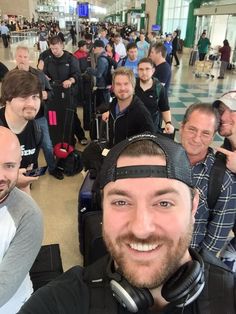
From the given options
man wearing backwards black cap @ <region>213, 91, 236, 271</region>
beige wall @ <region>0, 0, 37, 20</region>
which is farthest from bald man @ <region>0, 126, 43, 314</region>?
beige wall @ <region>0, 0, 37, 20</region>

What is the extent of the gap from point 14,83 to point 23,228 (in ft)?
4.98

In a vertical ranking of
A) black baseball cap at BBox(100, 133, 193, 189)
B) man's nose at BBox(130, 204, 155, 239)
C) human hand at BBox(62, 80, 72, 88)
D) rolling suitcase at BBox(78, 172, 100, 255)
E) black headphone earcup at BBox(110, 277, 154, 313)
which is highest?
black baseball cap at BBox(100, 133, 193, 189)

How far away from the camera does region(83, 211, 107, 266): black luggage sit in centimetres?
243

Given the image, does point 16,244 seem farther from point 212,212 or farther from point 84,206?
point 84,206

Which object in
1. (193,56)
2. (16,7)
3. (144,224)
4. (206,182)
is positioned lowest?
(193,56)

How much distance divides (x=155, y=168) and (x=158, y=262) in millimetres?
299

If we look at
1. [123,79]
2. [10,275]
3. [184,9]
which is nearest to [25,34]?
[184,9]

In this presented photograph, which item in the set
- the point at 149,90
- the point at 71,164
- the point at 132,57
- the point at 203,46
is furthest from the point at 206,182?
the point at 203,46

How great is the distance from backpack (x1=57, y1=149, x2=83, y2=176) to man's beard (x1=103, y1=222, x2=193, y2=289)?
3.50m

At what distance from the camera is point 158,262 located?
3.09 feet

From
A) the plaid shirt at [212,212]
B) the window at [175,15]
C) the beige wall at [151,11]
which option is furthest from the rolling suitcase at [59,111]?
the beige wall at [151,11]

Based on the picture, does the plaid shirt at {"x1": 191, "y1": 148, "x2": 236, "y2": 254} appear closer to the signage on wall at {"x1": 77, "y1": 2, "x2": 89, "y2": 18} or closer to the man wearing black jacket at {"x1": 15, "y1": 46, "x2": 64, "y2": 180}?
the man wearing black jacket at {"x1": 15, "y1": 46, "x2": 64, "y2": 180}

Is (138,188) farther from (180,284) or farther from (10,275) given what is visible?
(10,275)

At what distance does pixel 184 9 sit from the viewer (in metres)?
25.1
